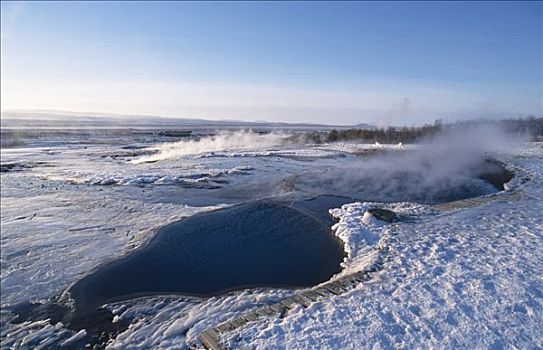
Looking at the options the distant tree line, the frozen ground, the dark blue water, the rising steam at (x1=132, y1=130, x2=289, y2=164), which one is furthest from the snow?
the distant tree line

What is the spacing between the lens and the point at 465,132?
3328cm

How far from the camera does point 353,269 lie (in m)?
6.89

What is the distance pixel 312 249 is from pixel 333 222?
1939 millimetres

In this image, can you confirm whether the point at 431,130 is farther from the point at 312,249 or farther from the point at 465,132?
the point at 312,249

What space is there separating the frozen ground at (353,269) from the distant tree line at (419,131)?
85.0 ft

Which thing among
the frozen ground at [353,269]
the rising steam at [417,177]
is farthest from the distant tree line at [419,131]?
the frozen ground at [353,269]

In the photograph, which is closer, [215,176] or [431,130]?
[215,176]

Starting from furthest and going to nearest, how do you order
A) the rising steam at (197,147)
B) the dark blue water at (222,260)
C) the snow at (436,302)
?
the rising steam at (197,147) < the dark blue water at (222,260) < the snow at (436,302)

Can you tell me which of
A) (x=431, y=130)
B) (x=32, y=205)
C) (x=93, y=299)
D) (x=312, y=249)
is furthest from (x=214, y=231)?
(x=431, y=130)

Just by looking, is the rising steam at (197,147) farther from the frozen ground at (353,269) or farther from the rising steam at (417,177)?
the frozen ground at (353,269)

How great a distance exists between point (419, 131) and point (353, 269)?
3658 cm

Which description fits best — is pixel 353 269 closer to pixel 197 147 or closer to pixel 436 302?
pixel 436 302

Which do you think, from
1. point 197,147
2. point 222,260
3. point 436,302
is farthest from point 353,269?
point 197,147

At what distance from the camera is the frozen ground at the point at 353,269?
4723mm
